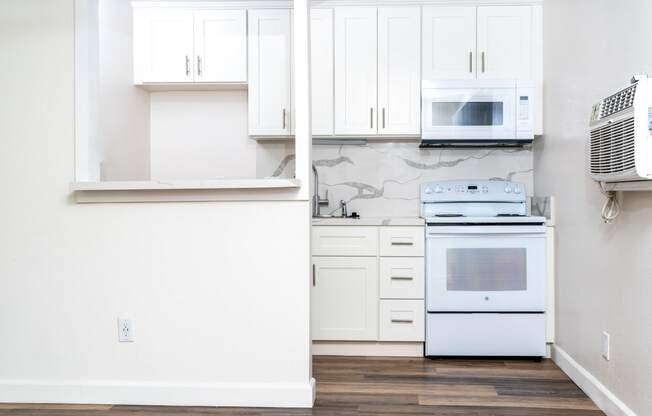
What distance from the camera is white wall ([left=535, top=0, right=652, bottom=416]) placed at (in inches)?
86.4

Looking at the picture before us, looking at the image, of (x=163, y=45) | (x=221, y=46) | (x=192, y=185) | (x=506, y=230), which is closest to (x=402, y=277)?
(x=506, y=230)

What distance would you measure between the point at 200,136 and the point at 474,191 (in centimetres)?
190

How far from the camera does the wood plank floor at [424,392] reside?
247cm

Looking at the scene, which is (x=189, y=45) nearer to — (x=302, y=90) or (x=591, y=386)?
(x=302, y=90)

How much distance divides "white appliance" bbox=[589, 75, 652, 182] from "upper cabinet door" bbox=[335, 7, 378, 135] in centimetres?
153

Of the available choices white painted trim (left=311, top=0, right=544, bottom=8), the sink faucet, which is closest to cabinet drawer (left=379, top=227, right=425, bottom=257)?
the sink faucet

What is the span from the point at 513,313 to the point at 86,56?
259 cm

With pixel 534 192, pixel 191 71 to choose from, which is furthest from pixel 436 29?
pixel 191 71

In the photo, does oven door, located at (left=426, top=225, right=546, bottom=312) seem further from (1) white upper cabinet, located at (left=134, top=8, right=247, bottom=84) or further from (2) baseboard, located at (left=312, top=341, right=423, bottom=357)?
(1) white upper cabinet, located at (left=134, top=8, right=247, bottom=84)

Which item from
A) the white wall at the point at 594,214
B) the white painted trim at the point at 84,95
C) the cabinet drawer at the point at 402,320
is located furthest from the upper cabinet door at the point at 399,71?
the white painted trim at the point at 84,95

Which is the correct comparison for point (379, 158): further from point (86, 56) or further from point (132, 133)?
point (86, 56)

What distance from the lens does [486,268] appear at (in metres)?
3.29

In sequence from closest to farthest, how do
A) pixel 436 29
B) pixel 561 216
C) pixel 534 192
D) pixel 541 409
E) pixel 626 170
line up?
pixel 626 170
pixel 541 409
pixel 561 216
pixel 436 29
pixel 534 192

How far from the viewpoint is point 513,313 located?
3.27m
